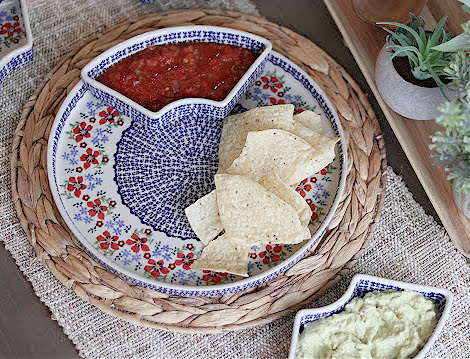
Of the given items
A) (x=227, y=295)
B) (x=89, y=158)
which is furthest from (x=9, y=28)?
(x=227, y=295)

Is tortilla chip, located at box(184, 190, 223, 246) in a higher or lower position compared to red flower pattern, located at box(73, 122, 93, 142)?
lower

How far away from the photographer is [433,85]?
1.98m

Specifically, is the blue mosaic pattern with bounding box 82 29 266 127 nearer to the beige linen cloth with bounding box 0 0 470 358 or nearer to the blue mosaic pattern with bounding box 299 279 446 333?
the beige linen cloth with bounding box 0 0 470 358

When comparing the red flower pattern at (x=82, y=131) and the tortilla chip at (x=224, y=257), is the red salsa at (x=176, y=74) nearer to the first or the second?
the red flower pattern at (x=82, y=131)

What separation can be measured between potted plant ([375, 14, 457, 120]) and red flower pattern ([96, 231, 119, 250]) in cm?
106

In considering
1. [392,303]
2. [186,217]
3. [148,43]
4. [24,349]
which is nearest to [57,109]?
[148,43]

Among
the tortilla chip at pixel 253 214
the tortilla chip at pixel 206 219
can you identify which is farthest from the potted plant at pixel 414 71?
the tortilla chip at pixel 206 219

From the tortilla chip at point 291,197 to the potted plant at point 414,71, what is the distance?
0.49 metres

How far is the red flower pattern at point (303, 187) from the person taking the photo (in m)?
2.12

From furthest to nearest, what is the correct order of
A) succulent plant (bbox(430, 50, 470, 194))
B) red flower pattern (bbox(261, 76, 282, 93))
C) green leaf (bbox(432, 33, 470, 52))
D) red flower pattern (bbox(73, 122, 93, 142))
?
red flower pattern (bbox(261, 76, 282, 93)) → red flower pattern (bbox(73, 122, 93, 142)) → green leaf (bbox(432, 33, 470, 52)) → succulent plant (bbox(430, 50, 470, 194))

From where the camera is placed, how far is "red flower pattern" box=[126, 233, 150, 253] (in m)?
2.00

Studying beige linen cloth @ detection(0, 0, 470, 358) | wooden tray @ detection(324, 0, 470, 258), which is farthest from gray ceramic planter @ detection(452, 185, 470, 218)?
beige linen cloth @ detection(0, 0, 470, 358)

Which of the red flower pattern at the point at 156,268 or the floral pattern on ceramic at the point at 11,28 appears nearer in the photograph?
the red flower pattern at the point at 156,268

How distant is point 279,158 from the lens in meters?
2.02
